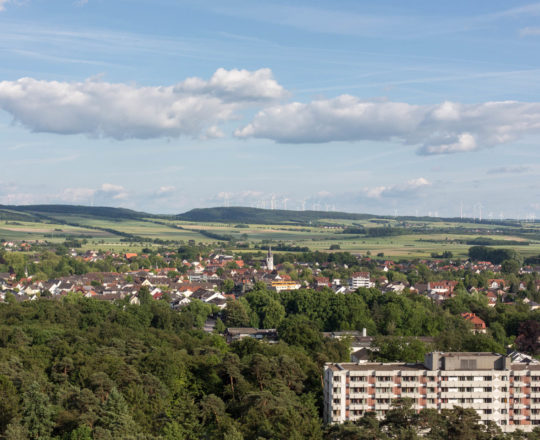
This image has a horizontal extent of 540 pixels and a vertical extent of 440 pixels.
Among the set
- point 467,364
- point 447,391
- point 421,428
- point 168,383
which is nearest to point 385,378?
point 447,391

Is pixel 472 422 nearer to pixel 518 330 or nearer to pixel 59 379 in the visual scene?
pixel 59 379

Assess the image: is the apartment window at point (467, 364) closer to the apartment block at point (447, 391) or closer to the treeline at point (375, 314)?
the apartment block at point (447, 391)

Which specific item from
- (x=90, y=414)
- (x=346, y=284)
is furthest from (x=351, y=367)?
(x=346, y=284)

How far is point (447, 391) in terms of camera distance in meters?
63.3

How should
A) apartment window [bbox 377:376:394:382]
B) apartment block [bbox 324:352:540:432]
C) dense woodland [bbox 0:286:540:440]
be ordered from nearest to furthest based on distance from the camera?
1. dense woodland [bbox 0:286:540:440]
2. apartment block [bbox 324:352:540:432]
3. apartment window [bbox 377:376:394:382]

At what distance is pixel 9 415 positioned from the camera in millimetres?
57281

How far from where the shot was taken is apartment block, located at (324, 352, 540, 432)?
62.8m

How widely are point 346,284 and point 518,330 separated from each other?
273ft

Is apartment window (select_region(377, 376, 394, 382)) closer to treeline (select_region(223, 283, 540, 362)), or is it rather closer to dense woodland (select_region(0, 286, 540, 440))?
dense woodland (select_region(0, 286, 540, 440))

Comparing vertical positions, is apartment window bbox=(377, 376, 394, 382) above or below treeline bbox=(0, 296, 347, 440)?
above

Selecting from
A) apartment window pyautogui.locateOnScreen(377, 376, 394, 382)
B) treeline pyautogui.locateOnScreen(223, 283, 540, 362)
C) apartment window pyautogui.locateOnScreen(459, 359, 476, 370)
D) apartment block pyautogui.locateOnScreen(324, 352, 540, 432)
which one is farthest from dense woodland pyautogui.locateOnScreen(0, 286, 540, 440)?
apartment window pyautogui.locateOnScreen(459, 359, 476, 370)

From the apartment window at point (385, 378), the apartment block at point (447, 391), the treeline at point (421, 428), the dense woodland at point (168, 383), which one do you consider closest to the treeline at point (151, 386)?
the dense woodland at point (168, 383)

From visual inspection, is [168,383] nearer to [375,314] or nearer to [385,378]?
[385,378]

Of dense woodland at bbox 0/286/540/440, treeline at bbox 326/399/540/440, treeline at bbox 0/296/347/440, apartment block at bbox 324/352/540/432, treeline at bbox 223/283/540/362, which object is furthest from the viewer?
treeline at bbox 223/283/540/362
